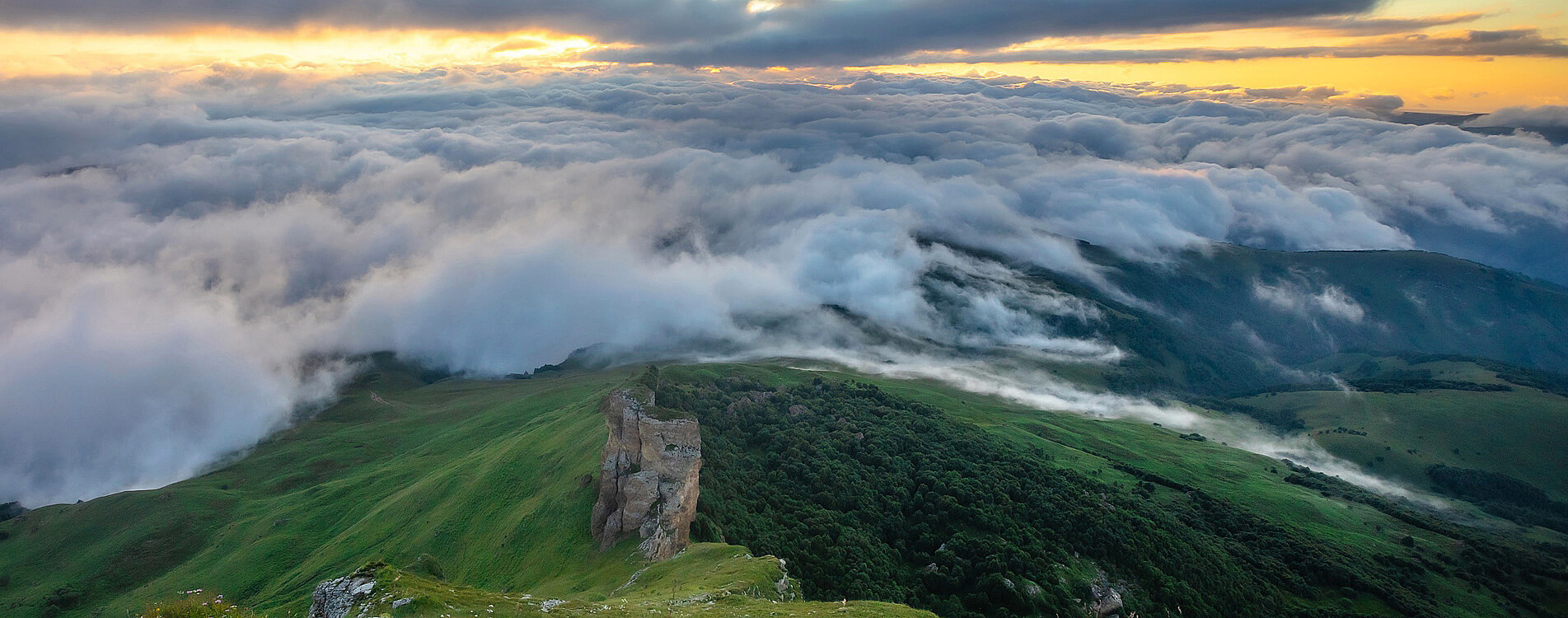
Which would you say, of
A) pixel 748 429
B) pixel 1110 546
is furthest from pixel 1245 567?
pixel 748 429

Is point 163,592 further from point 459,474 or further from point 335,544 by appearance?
point 459,474

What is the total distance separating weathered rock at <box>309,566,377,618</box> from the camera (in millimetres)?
44031

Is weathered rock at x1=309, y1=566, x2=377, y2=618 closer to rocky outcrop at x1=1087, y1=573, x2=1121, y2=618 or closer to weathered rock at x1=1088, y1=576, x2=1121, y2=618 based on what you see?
rocky outcrop at x1=1087, y1=573, x2=1121, y2=618

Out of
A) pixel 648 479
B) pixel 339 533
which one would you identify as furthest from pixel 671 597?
pixel 339 533

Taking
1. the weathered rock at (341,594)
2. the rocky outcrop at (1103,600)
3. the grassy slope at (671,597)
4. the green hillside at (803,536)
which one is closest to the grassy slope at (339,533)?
the green hillside at (803,536)

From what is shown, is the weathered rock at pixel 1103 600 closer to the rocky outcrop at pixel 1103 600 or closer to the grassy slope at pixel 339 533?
the rocky outcrop at pixel 1103 600

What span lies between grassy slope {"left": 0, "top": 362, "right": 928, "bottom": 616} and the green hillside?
0.59m

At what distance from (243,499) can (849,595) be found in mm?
176541

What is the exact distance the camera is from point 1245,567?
145750 millimetres

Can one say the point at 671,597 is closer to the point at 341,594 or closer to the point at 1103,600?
the point at 341,594

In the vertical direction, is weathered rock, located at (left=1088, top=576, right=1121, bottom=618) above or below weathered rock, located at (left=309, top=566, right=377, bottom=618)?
below

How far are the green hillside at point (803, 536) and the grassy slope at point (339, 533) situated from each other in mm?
586

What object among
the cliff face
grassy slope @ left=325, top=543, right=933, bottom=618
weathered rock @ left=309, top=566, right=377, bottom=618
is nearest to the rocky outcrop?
grassy slope @ left=325, top=543, right=933, bottom=618

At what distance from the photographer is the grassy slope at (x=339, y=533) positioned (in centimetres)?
9906
